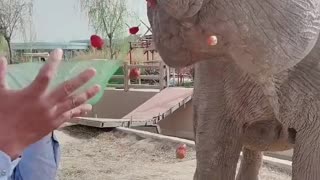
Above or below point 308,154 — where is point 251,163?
below

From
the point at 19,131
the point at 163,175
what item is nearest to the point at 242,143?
the point at 19,131

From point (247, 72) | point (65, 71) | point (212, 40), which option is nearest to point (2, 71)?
point (65, 71)

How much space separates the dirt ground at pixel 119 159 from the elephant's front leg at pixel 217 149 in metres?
1.65

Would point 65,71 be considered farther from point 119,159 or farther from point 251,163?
point 119,159

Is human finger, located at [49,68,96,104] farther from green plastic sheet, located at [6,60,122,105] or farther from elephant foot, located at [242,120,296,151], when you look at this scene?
elephant foot, located at [242,120,296,151]

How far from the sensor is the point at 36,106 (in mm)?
853

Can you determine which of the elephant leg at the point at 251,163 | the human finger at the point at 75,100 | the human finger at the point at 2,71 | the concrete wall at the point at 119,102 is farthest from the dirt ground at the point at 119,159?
the human finger at the point at 2,71

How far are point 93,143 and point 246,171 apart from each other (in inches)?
109

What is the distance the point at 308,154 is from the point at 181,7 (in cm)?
66

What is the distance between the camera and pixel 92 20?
931cm

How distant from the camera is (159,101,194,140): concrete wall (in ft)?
21.1

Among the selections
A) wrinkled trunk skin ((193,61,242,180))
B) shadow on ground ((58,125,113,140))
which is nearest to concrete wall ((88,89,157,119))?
shadow on ground ((58,125,113,140))

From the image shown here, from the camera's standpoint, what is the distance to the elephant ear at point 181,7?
3.82 ft

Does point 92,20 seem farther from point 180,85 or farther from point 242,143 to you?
point 242,143
